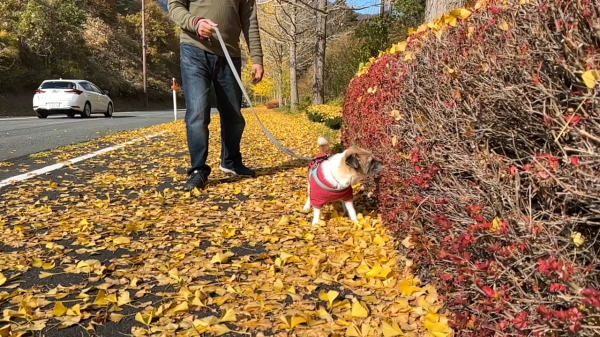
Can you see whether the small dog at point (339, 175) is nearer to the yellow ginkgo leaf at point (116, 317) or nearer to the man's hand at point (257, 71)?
the yellow ginkgo leaf at point (116, 317)

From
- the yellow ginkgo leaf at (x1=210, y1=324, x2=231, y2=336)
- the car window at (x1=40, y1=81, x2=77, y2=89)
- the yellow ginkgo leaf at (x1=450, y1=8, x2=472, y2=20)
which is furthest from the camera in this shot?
the car window at (x1=40, y1=81, x2=77, y2=89)

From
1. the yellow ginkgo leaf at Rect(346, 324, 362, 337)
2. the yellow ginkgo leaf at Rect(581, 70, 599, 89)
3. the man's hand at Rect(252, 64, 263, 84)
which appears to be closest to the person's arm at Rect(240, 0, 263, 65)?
the man's hand at Rect(252, 64, 263, 84)

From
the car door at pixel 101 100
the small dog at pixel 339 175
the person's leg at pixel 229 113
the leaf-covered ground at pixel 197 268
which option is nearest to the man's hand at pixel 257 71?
the person's leg at pixel 229 113

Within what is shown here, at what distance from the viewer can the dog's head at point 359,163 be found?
11.2 feet

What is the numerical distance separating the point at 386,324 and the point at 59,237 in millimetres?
2573

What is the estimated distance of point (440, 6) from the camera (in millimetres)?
5523

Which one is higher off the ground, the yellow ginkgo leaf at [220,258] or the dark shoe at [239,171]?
the dark shoe at [239,171]

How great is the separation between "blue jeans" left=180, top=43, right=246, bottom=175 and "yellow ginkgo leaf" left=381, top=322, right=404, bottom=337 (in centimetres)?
328

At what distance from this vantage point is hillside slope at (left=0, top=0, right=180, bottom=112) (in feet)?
96.1

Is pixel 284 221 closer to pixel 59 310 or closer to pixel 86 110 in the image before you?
pixel 59 310

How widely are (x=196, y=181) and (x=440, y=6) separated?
3.66 m

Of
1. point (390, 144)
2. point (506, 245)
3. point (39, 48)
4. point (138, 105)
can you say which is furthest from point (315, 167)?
point (138, 105)

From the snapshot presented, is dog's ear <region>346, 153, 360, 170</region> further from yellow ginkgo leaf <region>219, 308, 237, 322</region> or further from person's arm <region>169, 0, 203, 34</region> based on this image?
person's arm <region>169, 0, 203, 34</region>

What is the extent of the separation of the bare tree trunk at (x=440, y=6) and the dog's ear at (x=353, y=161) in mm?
2865
